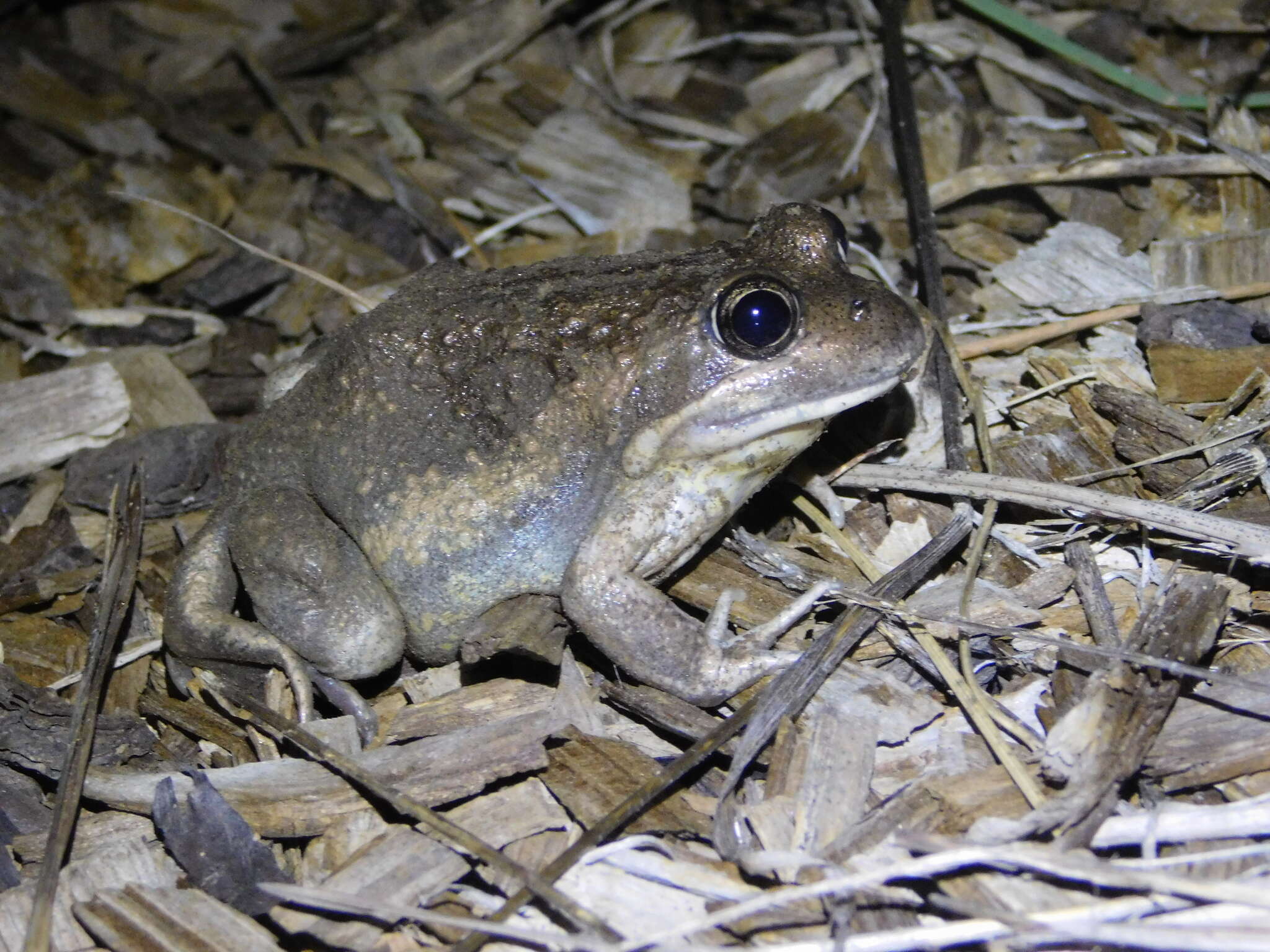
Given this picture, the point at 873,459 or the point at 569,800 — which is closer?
the point at 569,800

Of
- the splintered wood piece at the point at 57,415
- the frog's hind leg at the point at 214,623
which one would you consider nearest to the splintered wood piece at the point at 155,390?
the splintered wood piece at the point at 57,415

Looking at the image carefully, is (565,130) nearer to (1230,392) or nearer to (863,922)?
(1230,392)

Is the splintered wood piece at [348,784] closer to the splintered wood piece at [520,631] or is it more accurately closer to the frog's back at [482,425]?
the splintered wood piece at [520,631]

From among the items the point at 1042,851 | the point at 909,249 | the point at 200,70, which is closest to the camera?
the point at 1042,851

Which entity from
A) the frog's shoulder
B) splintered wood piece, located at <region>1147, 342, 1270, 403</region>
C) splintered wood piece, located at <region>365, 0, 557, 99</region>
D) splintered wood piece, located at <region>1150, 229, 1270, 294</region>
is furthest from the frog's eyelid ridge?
splintered wood piece, located at <region>365, 0, 557, 99</region>

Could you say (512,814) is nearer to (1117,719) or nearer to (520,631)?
(520,631)

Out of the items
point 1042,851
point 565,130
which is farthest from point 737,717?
point 565,130

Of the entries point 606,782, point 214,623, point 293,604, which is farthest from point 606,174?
point 606,782

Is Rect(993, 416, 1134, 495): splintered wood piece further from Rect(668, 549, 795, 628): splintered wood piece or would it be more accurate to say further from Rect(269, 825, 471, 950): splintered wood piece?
Rect(269, 825, 471, 950): splintered wood piece
